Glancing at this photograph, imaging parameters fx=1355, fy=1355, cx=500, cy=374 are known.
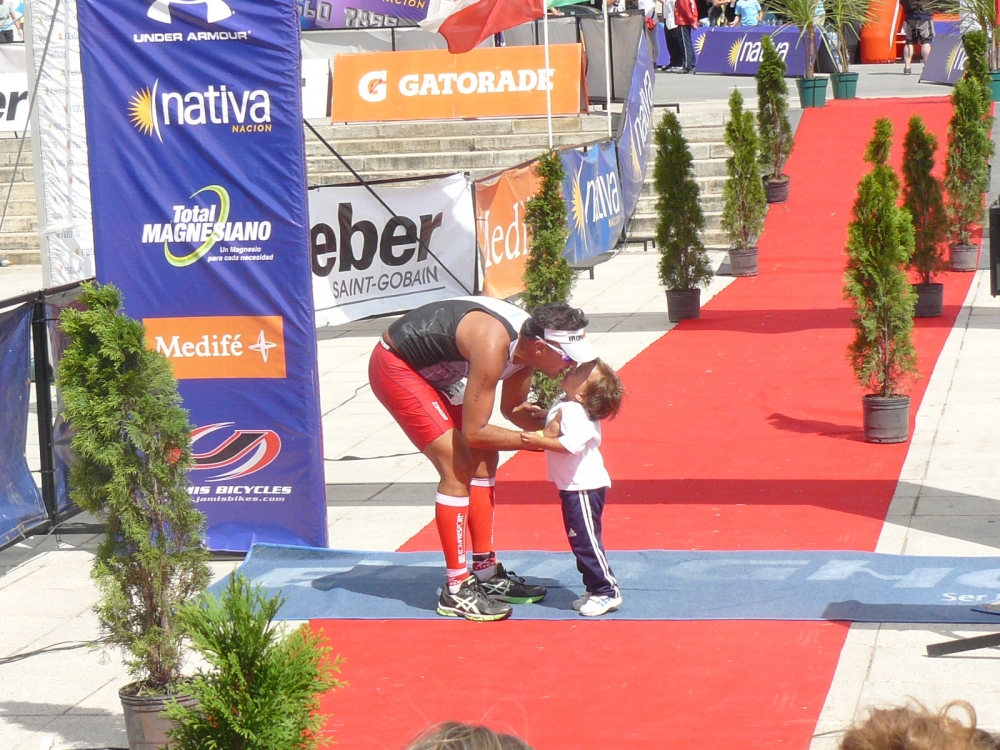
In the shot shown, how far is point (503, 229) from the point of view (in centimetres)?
1641

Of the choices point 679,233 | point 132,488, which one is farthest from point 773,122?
point 132,488

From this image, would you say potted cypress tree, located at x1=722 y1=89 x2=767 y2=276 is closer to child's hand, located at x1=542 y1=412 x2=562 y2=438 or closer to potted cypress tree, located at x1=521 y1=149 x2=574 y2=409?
potted cypress tree, located at x1=521 y1=149 x2=574 y2=409

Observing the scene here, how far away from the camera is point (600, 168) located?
18.8 m

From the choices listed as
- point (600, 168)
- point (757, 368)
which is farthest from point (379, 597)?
point (600, 168)

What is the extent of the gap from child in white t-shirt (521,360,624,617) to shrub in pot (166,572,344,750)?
8.62 feet

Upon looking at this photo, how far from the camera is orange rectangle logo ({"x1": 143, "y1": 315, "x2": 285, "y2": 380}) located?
7781 mm

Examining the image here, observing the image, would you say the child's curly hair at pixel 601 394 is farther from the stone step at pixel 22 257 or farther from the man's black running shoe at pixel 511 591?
the stone step at pixel 22 257

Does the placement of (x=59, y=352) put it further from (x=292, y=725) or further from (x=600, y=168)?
(x=600, y=168)

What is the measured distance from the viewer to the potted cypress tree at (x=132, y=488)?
5.29 m

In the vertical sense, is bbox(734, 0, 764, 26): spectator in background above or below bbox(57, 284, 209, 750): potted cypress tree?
above

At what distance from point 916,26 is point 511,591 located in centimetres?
2756

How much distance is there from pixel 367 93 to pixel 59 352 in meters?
14.9

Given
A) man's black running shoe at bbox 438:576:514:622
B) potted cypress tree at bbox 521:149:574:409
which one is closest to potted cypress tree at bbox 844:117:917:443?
potted cypress tree at bbox 521:149:574:409

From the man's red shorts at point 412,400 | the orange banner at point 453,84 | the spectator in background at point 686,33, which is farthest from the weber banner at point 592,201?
the spectator in background at point 686,33
